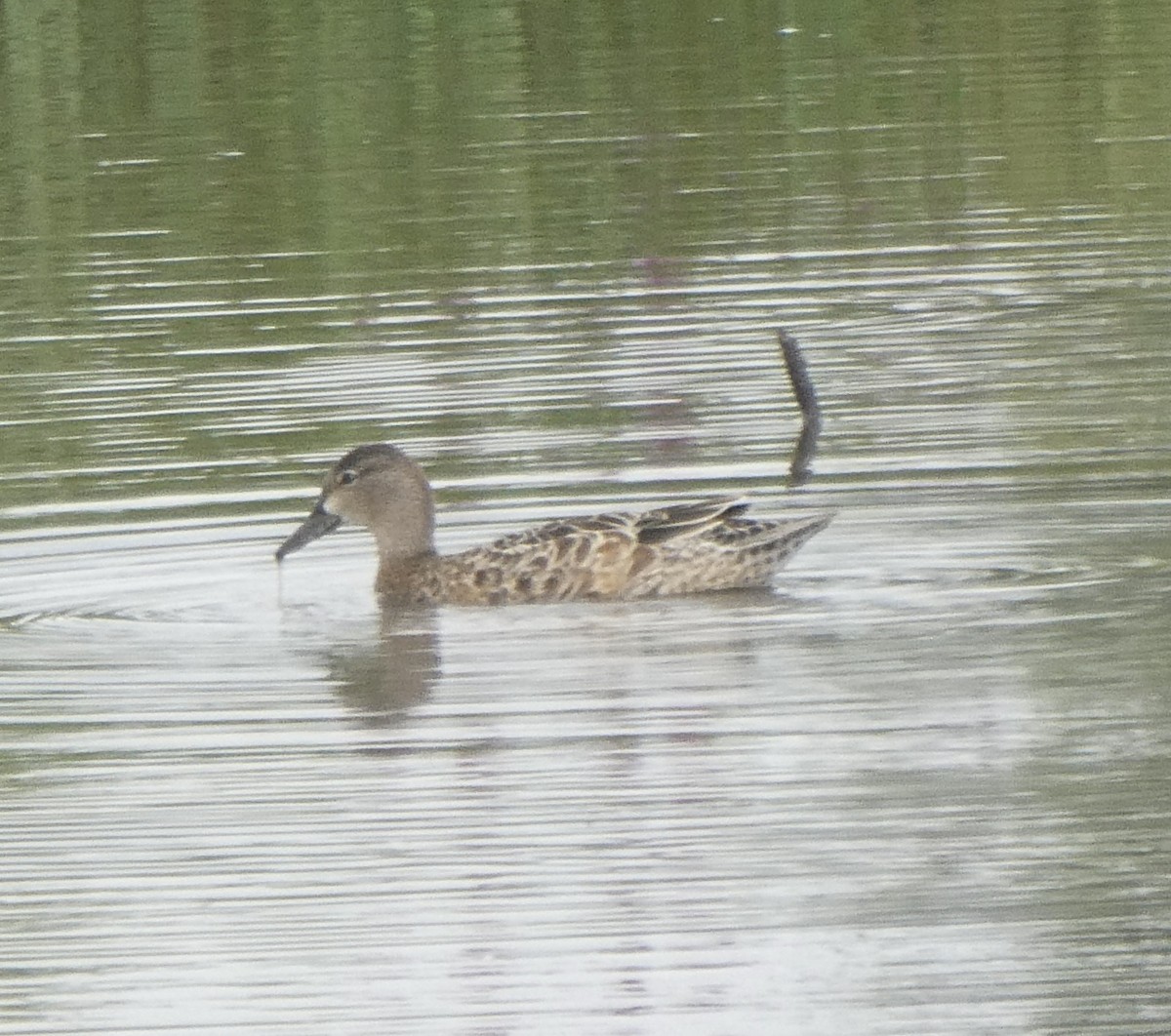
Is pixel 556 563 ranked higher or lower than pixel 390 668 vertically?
higher

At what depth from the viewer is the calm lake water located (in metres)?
7.13

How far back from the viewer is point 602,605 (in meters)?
10.7

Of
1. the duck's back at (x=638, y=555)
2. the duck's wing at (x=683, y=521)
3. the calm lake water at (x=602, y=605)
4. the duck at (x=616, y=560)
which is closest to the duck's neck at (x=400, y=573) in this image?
the duck at (x=616, y=560)

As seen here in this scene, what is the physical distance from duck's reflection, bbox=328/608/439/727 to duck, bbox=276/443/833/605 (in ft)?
0.53

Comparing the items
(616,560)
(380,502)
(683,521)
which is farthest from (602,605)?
(380,502)

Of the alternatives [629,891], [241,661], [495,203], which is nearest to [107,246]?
[495,203]

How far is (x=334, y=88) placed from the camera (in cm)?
2498

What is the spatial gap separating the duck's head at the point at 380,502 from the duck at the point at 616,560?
94 mm

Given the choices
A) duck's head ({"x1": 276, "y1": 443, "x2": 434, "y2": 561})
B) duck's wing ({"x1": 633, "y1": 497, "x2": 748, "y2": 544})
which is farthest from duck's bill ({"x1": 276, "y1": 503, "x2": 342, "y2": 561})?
duck's wing ({"x1": 633, "y1": 497, "x2": 748, "y2": 544})

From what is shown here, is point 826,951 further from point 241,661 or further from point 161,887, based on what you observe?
point 241,661

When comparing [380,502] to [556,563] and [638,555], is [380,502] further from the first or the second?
[638,555]

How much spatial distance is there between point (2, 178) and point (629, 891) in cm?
1496

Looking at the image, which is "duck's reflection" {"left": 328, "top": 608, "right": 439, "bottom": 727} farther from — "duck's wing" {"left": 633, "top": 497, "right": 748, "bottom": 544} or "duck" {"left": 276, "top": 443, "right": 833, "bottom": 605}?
"duck's wing" {"left": 633, "top": 497, "right": 748, "bottom": 544}

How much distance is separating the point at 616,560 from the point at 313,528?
3.94ft
